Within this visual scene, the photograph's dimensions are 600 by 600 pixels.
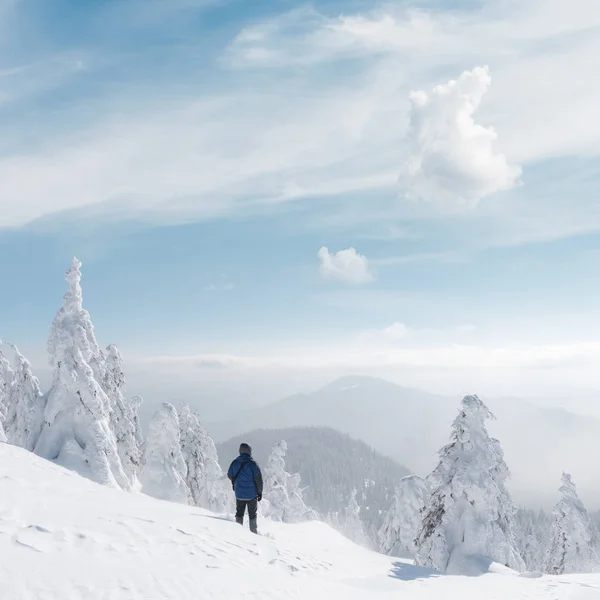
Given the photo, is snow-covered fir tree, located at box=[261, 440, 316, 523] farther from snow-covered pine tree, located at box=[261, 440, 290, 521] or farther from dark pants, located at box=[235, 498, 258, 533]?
dark pants, located at box=[235, 498, 258, 533]

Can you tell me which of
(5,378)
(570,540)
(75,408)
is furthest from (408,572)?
A: (5,378)

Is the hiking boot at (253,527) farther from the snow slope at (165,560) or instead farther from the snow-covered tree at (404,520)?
the snow-covered tree at (404,520)

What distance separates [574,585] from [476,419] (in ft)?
24.7

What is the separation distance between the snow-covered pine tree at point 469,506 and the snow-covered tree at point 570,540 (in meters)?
15.1

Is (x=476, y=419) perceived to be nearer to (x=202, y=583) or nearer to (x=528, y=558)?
(x=202, y=583)

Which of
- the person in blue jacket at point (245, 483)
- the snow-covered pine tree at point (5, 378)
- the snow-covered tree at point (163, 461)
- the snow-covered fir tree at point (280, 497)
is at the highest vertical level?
the snow-covered pine tree at point (5, 378)

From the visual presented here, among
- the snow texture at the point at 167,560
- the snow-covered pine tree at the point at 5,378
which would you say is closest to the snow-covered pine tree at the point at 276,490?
the snow-covered pine tree at the point at 5,378

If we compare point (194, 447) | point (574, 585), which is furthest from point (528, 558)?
point (574, 585)

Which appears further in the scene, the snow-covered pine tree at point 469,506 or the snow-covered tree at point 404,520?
the snow-covered tree at point 404,520

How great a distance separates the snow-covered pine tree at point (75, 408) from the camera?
74.4ft

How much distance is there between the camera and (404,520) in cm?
3956

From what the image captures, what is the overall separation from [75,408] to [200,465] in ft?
67.2

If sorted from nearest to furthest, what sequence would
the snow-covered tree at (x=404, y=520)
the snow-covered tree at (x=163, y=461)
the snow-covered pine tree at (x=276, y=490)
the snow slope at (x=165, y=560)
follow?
the snow slope at (x=165, y=560) < the snow-covered tree at (x=163, y=461) < the snow-covered tree at (x=404, y=520) < the snow-covered pine tree at (x=276, y=490)

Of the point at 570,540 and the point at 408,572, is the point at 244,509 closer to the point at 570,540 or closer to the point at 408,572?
the point at 408,572
